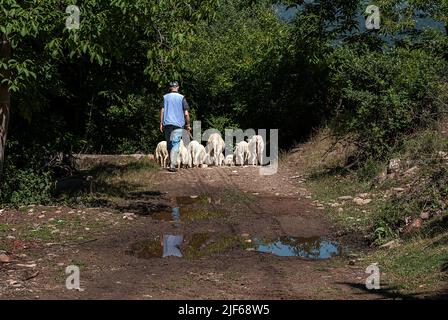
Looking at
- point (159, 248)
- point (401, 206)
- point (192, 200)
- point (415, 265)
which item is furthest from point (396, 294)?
point (192, 200)

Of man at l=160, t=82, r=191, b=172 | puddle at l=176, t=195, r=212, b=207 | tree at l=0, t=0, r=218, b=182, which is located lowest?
puddle at l=176, t=195, r=212, b=207

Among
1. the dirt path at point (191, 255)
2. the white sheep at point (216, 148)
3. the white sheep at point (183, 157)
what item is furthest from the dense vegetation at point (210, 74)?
the dirt path at point (191, 255)

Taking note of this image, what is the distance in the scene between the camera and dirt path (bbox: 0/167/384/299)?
269 inches

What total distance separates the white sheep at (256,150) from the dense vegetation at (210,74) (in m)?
1.84

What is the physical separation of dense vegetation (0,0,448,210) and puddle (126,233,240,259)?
8.38ft

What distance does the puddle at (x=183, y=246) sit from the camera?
8.46 metres

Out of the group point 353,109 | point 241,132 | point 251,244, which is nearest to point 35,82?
point 251,244

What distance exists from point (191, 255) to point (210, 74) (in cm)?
1272

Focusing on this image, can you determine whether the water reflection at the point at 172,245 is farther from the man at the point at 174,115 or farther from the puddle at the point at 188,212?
the man at the point at 174,115

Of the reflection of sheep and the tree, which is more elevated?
the tree

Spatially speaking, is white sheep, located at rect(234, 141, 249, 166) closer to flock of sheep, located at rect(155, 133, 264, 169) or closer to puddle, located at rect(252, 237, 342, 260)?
flock of sheep, located at rect(155, 133, 264, 169)

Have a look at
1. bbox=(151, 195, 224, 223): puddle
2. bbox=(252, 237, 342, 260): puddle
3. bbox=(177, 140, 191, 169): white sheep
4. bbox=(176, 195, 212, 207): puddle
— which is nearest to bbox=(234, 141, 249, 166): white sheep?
bbox=(177, 140, 191, 169): white sheep

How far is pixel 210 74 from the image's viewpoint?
2061 centimetres

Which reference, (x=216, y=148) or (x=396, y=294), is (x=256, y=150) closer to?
(x=216, y=148)
